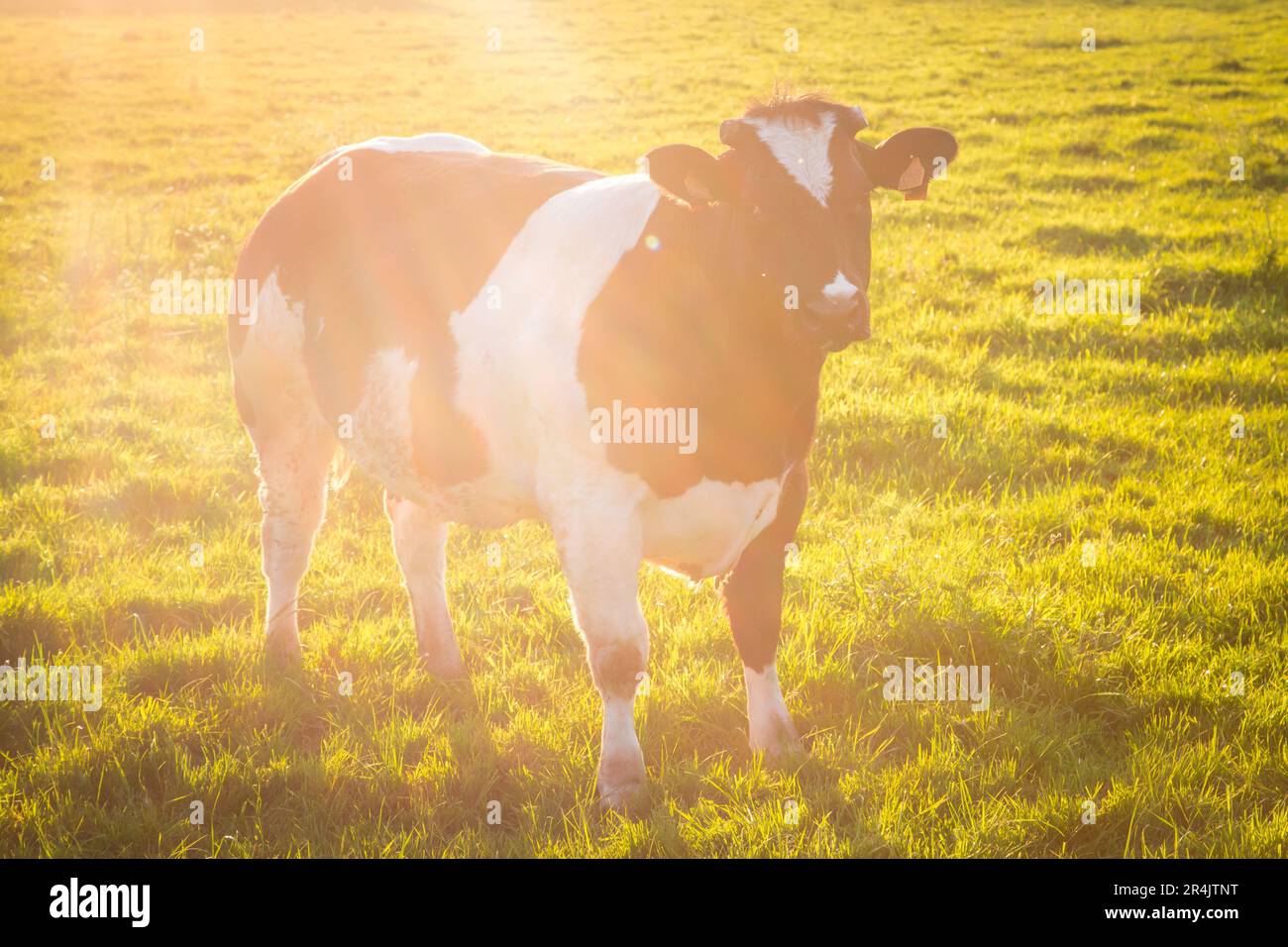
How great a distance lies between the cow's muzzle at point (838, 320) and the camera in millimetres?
3379

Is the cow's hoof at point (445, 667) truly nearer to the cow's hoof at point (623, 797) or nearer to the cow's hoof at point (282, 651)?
the cow's hoof at point (282, 651)

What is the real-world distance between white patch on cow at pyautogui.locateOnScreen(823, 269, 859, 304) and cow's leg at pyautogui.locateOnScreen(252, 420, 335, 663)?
9.75ft

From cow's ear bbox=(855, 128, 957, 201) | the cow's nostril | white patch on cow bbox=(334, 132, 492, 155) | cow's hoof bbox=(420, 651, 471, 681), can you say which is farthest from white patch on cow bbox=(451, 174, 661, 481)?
cow's hoof bbox=(420, 651, 471, 681)

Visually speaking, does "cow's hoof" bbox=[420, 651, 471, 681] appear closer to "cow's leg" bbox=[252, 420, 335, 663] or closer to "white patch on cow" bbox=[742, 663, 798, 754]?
"cow's leg" bbox=[252, 420, 335, 663]

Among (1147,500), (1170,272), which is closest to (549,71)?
(1170,272)

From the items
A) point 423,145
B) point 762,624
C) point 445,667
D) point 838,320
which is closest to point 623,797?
point 762,624

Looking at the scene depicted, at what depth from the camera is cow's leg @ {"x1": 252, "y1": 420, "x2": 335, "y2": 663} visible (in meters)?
5.41

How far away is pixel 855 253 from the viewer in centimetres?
357

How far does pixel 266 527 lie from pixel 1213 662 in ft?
14.5

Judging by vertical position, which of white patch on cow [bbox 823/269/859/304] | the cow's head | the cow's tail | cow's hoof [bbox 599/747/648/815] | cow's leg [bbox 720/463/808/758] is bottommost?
cow's hoof [bbox 599/747/648/815]

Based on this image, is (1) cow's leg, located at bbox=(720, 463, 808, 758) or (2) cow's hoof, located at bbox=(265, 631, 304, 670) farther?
(2) cow's hoof, located at bbox=(265, 631, 304, 670)

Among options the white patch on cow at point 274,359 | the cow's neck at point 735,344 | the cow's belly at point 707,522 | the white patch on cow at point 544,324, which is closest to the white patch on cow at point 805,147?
the cow's neck at point 735,344

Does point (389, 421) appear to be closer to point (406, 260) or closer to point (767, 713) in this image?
point (406, 260)

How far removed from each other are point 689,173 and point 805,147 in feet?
1.28
